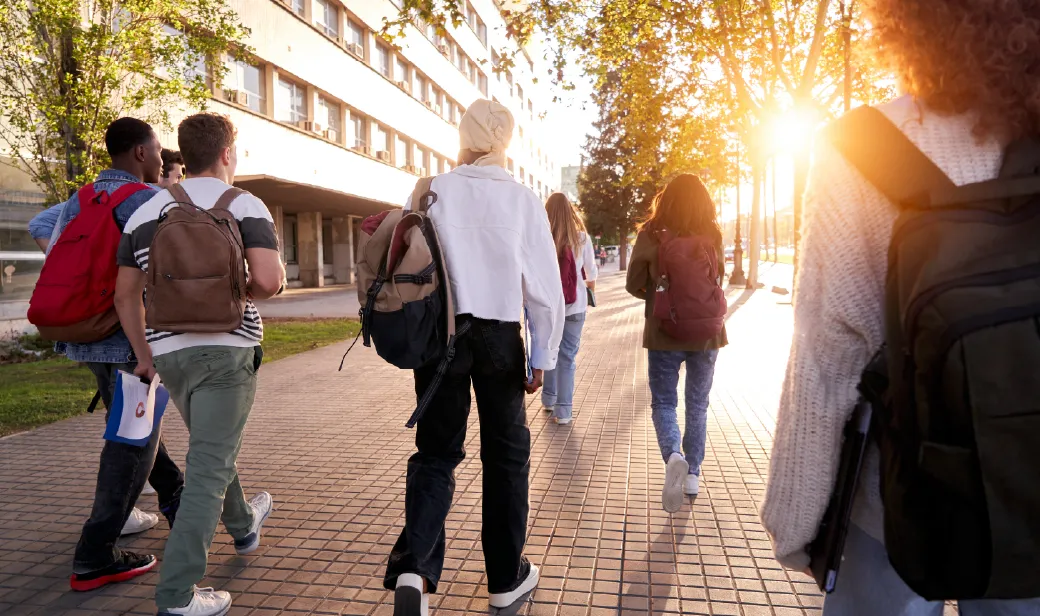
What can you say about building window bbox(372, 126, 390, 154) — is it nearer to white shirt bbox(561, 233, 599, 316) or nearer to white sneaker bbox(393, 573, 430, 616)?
white shirt bbox(561, 233, 599, 316)

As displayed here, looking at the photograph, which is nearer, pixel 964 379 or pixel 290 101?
pixel 964 379

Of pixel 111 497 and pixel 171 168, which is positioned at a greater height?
pixel 171 168

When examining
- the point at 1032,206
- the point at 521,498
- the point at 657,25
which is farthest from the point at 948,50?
the point at 657,25

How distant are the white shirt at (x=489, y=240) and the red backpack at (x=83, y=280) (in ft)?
4.64

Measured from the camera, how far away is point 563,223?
6.26m

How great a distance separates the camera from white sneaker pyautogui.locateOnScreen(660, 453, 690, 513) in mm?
4082

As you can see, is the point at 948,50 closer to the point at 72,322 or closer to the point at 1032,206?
the point at 1032,206

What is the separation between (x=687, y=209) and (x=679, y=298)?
19.8 inches

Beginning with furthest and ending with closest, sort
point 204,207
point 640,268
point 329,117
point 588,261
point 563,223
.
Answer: point 329,117, point 588,261, point 563,223, point 640,268, point 204,207

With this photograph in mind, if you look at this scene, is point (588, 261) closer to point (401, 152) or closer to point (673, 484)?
point (673, 484)

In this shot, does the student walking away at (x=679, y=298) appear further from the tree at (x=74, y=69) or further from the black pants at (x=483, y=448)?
the tree at (x=74, y=69)

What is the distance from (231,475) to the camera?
10.1ft

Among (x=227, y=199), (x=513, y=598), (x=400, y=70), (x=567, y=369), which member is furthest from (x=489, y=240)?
(x=400, y=70)

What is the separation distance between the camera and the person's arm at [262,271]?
120 inches
